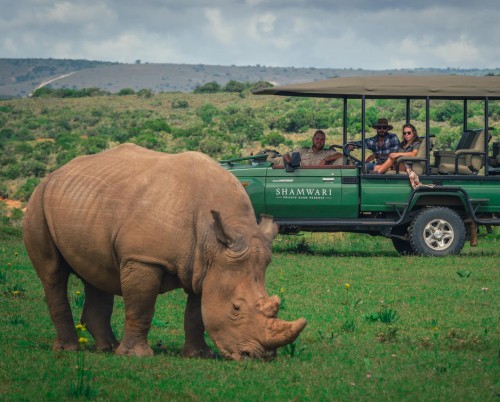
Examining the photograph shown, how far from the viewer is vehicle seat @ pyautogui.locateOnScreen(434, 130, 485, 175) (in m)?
16.5

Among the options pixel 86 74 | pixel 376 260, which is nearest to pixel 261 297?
pixel 376 260

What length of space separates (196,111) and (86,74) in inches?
4357

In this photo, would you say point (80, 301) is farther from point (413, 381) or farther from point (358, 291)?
point (413, 381)

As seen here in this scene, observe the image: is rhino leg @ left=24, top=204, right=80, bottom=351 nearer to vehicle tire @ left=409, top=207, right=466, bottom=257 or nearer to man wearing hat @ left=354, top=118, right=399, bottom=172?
vehicle tire @ left=409, top=207, right=466, bottom=257

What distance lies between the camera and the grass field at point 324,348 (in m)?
7.36

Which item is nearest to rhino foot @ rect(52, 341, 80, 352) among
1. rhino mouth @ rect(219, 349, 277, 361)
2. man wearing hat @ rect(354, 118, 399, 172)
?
rhino mouth @ rect(219, 349, 277, 361)

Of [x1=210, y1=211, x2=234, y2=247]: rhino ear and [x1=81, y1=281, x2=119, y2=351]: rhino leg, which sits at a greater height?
[x1=210, y1=211, x2=234, y2=247]: rhino ear

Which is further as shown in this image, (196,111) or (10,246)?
(196,111)

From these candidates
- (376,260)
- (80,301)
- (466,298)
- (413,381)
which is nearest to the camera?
(413,381)

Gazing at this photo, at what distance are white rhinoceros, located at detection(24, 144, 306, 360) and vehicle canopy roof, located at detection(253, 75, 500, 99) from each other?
7.96 m

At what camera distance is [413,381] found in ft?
25.2

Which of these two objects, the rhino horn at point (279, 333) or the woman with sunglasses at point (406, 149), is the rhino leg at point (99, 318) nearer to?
the rhino horn at point (279, 333)

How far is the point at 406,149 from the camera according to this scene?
667 inches

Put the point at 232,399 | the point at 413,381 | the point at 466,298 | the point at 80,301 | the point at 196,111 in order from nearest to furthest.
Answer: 1. the point at 232,399
2. the point at 413,381
3. the point at 80,301
4. the point at 466,298
5. the point at 196,111
